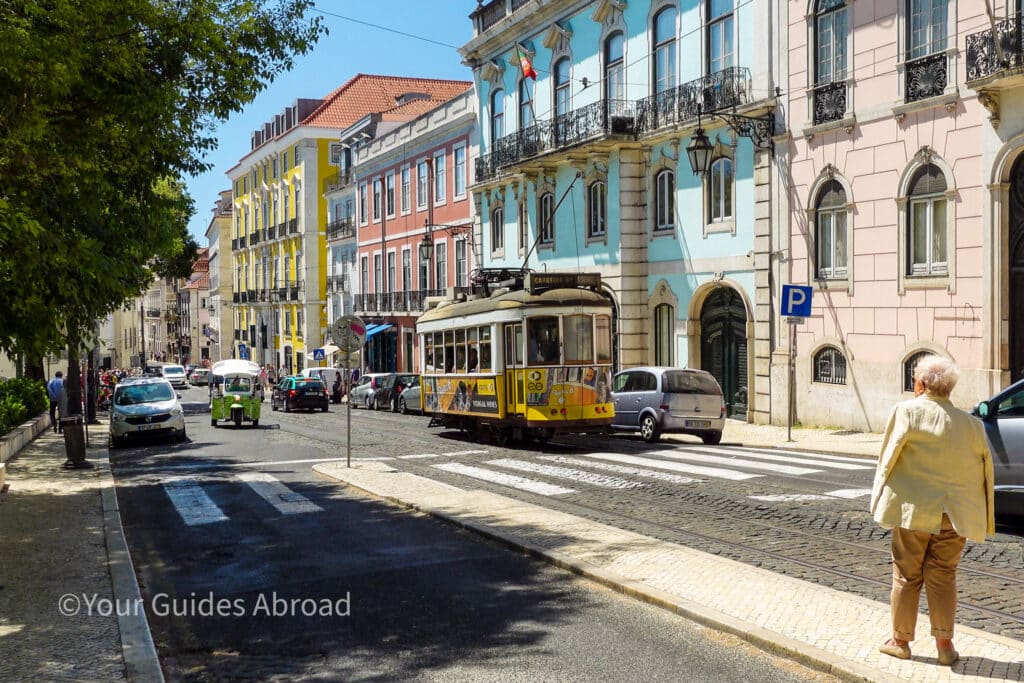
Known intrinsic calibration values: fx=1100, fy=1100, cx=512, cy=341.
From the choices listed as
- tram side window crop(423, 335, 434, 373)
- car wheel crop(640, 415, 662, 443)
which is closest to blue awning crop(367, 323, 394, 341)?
tram side window crop(423, 335, 434, 373)

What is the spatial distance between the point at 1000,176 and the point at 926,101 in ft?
7.45

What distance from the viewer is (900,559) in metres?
6.36

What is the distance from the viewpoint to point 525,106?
3712 centimetres

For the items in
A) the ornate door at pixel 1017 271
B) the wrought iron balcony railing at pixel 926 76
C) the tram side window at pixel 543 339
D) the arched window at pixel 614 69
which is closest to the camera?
the ornate door at pixel 1017 271

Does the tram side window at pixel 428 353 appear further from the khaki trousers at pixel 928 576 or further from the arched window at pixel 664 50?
the khaki trousers at pixel 928 576

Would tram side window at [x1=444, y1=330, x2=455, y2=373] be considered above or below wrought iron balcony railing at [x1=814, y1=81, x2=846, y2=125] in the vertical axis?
below

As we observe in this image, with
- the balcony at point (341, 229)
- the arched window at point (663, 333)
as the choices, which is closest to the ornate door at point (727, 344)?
the arched window at point (663, 333)

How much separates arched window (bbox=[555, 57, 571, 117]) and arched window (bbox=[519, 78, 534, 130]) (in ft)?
5.77

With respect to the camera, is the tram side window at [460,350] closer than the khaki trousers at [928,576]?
No

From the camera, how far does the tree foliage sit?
1033 centimetres

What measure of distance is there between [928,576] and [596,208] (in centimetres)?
2646

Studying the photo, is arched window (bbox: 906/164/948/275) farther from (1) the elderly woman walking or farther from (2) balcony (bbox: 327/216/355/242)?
(2) balcony (bbox: 327/216/355/242)

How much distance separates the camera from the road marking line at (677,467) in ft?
49.8

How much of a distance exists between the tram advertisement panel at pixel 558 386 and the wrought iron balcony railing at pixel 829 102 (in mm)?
7972
